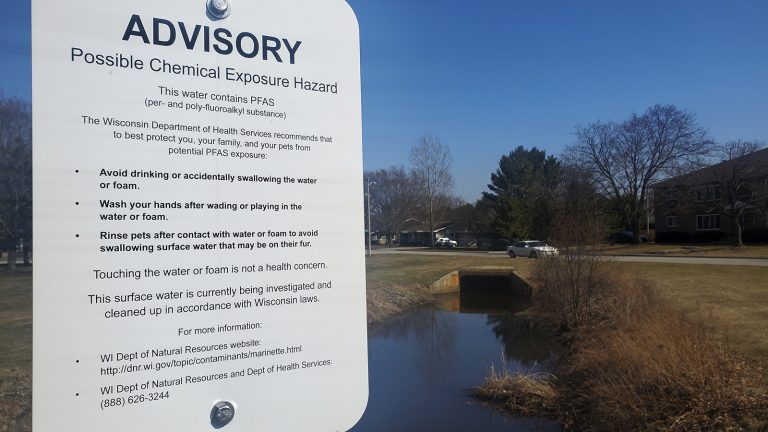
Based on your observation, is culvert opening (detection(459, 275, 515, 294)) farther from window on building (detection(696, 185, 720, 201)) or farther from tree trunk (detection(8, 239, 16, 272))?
window on building (detection(696, 185, 720, 201))

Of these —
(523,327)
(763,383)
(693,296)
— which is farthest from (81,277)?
(693,296)

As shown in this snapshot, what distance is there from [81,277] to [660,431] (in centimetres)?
723

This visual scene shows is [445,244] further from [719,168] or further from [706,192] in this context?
[719,168]

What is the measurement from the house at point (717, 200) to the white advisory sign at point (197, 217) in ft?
143

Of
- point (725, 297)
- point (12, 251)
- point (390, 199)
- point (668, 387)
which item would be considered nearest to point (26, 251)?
point (12, 251)

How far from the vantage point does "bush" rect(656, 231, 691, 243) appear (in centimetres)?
4622

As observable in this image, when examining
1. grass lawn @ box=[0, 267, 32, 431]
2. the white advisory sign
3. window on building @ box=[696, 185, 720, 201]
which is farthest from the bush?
the white advisory sign

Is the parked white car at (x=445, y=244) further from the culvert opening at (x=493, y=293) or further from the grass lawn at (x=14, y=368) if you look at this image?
the grass lawn at (x=14, y=368)

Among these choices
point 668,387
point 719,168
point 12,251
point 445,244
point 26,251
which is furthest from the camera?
point 445,244

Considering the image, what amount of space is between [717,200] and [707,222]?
7.19m

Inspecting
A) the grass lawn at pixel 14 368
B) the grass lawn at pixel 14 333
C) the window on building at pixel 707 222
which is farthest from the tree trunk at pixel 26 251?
the window on building at pixel 707 222

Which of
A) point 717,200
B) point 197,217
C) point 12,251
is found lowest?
point 12,251

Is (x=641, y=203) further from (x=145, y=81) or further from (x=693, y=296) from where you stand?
(x=145, y=81)

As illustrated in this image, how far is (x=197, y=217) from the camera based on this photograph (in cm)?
179
